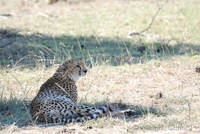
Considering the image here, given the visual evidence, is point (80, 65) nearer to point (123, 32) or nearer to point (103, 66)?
point (103, 66)

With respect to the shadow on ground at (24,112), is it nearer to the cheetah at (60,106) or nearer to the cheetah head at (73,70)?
the cheetah at (60,106)

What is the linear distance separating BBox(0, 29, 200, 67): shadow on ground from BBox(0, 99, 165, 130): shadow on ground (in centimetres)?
216

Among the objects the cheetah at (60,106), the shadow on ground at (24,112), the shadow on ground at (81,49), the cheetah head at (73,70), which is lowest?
the shadow on ground at (24,112)

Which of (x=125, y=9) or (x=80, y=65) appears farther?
(x=125, y=9)

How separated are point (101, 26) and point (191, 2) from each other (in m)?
3.68

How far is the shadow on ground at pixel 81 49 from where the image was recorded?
30.4 feet

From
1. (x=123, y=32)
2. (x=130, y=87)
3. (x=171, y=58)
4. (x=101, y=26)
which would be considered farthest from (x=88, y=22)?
(x=130, y=87)

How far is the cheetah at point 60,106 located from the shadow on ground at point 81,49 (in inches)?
87.3

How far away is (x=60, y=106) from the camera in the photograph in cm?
576

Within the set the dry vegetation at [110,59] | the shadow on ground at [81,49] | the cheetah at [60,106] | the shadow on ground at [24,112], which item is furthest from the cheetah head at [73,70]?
the shadow on ground at [81,49]

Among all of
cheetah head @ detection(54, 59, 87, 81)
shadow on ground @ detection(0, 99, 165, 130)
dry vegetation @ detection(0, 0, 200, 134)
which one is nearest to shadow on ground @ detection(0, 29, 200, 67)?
dry vegetation @ detection(0, 0, 200, 134)

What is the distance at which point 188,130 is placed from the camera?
5.02m

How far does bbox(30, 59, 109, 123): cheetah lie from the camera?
18.7ft

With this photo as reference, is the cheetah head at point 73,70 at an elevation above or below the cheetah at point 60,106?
above
